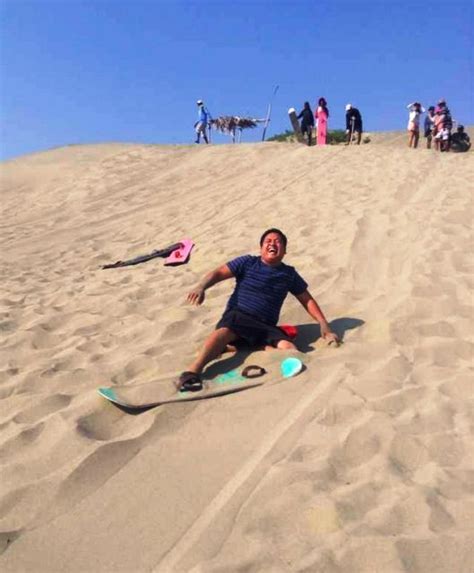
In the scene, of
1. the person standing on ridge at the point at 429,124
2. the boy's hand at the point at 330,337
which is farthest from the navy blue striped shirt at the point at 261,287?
the person standing on ridge at the point at 429,124

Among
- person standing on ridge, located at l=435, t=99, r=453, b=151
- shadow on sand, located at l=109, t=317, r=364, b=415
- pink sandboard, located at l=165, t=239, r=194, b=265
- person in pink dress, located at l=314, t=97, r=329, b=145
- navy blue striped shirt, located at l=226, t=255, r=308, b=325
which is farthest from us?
person in pink dress, located at l=314, t=97, r=329, b=145

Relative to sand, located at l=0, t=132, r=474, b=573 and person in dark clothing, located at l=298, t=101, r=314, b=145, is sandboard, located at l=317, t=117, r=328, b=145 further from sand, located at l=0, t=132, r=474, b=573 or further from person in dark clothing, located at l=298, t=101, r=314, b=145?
sand, located at l=0, t=132, r=474, b=573

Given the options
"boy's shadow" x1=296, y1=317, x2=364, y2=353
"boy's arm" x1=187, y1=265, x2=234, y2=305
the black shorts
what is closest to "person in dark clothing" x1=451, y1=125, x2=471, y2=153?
"boy's shadow" x1=296, y1=317, x2=364, y2=353

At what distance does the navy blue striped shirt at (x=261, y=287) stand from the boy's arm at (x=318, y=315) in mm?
62

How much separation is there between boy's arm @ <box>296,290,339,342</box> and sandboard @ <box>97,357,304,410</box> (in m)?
0.41

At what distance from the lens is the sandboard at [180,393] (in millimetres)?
3619

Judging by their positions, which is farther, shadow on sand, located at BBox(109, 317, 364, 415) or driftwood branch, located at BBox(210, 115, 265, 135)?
driftwood branch, located at BBox(210, 115, 265, 135)

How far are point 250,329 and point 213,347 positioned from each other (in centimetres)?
39

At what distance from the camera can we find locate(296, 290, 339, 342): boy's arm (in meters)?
4.43

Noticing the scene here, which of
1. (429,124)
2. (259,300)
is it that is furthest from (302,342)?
(429,124)

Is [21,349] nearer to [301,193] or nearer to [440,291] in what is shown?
[440,291]

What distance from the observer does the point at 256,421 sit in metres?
3.43

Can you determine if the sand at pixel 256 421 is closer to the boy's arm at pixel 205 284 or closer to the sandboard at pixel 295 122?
the boy's arm at pixel 205 284

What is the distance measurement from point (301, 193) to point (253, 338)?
246 inches
